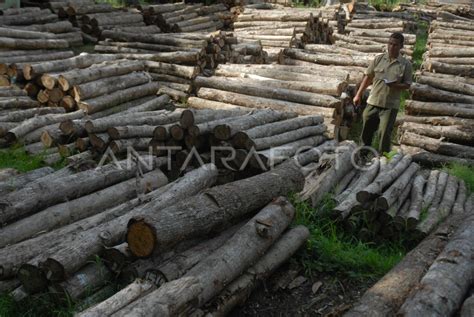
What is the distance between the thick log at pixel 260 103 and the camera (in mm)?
10125

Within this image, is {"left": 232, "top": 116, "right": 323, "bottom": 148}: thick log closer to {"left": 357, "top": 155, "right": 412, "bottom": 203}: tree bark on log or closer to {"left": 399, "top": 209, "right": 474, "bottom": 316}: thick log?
{"left": 357, "top": 155, "right": 412, "bottom": 203}: tree bark on log

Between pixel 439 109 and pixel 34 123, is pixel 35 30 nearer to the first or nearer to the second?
pixel 34 123

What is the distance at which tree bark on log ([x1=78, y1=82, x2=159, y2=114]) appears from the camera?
991cm

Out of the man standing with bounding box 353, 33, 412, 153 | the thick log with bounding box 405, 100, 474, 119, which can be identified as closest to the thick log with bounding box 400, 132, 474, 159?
the man standing with bounding box 353, 33, 412, 153

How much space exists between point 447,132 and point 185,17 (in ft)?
33.2

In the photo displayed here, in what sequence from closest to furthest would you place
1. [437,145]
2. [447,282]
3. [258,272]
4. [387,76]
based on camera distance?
1. [447,282]
2. [258,272]
3. [387,76]
4. [437,145]

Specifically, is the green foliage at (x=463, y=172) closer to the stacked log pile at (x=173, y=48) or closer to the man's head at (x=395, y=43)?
the man's head at (x=395, y=43)

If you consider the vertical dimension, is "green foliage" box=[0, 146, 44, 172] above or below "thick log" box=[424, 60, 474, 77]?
below

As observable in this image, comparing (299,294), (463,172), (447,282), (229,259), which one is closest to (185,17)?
(463,172)

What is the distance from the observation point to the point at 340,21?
61.3 ft

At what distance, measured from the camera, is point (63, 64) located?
1070cm

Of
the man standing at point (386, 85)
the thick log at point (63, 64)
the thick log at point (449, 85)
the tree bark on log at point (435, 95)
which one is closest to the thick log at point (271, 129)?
the man standing at point (386, 85)

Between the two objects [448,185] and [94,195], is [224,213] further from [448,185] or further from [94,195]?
[448,185]

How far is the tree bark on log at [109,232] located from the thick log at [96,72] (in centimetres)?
447
